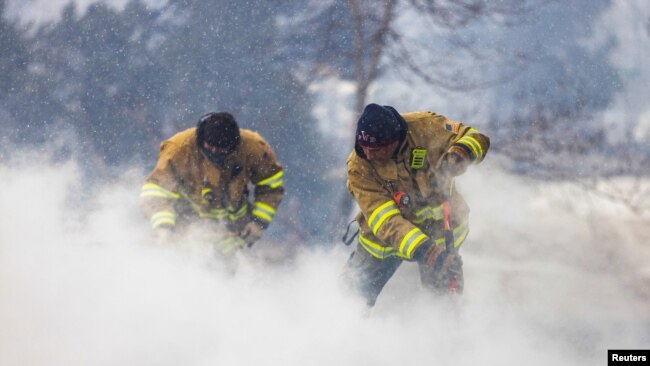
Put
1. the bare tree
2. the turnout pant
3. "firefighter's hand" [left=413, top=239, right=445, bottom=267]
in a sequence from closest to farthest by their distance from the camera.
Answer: "firefighter's hand" [left=413, top=239, right=445, bottom=267], the turnout pant, the bare tree

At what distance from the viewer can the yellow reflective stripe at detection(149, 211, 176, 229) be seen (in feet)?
12.0

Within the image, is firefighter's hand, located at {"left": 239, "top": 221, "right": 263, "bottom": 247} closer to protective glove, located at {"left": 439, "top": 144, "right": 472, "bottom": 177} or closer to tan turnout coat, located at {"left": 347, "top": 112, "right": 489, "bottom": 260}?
tan turnout coat, located at {"left": 347, "top": 112, "right": 489, "bottom": 260}

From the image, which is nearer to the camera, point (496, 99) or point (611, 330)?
point (611, 330)

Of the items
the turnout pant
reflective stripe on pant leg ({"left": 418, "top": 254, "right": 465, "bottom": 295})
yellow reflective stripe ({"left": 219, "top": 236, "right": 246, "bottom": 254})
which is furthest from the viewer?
yellow reflective stripe ({"left": 219, "top": 236, "right": 246, "bottom": 254})

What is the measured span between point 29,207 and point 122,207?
1.08 metres

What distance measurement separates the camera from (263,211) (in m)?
4.15

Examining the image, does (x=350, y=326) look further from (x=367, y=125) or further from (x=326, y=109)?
(x=326, y=109)

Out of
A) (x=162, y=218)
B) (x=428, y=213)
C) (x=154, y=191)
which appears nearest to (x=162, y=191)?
(x=154, y=191)

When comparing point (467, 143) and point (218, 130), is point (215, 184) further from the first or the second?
point (467, 143)

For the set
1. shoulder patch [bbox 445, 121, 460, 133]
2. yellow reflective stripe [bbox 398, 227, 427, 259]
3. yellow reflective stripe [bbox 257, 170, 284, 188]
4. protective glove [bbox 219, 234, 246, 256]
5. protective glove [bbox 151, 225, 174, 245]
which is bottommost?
protective glove [bbox 151, 225, 174, 245]

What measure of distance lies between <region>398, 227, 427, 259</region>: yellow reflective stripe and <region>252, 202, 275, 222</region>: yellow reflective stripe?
3.26 feet

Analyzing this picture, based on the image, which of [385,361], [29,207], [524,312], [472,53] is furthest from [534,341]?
[29,207]

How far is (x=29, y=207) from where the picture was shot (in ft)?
21.5

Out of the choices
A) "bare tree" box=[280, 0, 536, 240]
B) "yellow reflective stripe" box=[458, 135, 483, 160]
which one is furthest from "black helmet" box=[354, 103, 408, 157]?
"bare tree" box=[280, 0, 536, 240]
